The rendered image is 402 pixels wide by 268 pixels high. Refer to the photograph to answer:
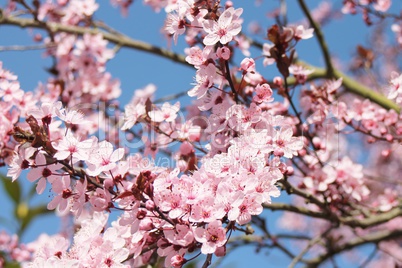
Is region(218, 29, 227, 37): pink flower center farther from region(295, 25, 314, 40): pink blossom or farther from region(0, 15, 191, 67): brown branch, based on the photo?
region(0, 15, 191, 67): brown branch

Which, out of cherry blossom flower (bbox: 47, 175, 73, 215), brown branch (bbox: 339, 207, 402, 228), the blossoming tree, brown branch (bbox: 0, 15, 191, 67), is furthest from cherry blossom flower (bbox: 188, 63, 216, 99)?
brown branch (bbox: 0, 15, 191, 67)

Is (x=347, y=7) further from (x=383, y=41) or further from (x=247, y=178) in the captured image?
(x=383, y=41)

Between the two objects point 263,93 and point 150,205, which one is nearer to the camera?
point 150,205

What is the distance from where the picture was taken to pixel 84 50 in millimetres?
3980

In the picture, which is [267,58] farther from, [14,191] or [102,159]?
[14,191]

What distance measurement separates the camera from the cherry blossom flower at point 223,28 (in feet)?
6.47

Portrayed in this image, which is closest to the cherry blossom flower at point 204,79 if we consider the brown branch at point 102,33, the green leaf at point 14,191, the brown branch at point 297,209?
the brown branch at point 297,209

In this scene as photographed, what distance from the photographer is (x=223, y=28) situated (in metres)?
1.99

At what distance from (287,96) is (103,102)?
1.85 meters

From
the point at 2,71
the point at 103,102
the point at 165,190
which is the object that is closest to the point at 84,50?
the point at 103,102

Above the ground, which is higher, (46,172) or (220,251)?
(46,172)

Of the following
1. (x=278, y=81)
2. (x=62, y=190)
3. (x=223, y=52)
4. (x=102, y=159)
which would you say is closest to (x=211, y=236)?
(x=102, y=159)

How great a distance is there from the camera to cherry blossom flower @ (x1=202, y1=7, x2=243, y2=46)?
1.97 metres

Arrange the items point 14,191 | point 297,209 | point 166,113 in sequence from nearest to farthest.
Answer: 1. point 166,113
2. point 297,209
3. point 14,191
